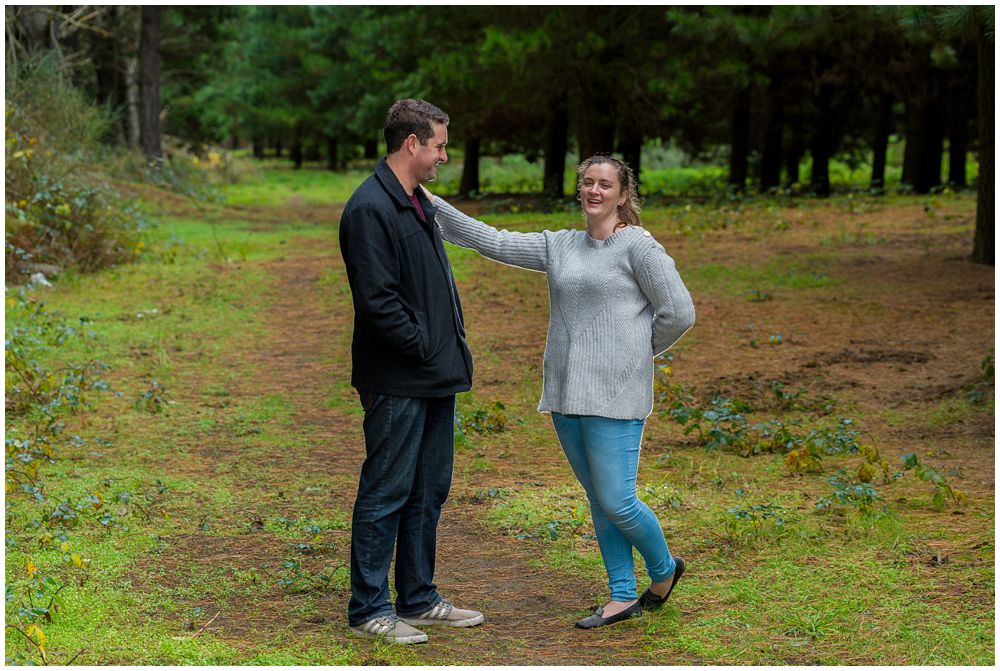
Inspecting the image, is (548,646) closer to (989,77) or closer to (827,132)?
(989,77)

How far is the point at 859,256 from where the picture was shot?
15031 mm

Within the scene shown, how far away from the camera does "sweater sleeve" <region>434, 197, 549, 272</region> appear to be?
4828 mm

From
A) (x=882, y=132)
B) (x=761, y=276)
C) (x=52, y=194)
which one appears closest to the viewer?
(x=52, y=194)

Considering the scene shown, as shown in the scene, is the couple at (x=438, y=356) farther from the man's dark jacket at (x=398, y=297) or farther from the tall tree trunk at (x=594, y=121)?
the tall tree trunk at (x=594, y=121)

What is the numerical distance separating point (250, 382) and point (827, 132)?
19.4 m

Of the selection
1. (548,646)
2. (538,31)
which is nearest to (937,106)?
(538,31)

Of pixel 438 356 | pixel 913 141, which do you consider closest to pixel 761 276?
pixel 438 356

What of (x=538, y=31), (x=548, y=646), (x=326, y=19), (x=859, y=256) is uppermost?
(x=326, y=19)

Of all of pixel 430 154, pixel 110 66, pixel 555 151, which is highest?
pixel 110 66

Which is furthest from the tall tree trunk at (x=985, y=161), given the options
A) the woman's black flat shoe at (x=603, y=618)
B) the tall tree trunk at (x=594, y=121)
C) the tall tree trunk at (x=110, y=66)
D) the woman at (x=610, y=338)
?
the tall tree trunk at (x=110, y=66)

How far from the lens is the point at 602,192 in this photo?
4.57 m

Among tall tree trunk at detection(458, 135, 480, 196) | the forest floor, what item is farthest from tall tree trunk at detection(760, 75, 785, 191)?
the forest floor

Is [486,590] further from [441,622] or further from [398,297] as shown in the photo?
[398,297]

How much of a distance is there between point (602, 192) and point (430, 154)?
69 cm
